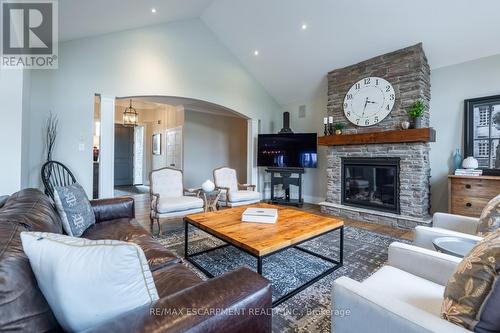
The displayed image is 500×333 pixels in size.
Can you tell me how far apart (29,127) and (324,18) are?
4.69m

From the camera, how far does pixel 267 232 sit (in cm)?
205

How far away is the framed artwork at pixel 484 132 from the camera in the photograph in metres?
3.47

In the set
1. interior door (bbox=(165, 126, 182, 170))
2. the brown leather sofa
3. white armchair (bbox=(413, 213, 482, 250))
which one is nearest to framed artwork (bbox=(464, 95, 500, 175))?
white armchair (bbox=(413, 213, 482, 250))

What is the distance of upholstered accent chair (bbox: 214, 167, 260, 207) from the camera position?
4198mm

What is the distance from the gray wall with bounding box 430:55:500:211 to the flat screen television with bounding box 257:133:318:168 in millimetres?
2059

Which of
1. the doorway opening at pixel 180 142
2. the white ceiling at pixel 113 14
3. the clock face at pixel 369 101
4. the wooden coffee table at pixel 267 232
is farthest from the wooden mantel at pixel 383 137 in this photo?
the white ceiling at pixel 113 14

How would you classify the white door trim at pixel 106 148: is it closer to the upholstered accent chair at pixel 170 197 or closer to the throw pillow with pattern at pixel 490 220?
the upholstered accent chair at pixel 170 197

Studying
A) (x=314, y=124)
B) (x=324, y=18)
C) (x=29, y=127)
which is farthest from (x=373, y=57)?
(x=29, y=127)

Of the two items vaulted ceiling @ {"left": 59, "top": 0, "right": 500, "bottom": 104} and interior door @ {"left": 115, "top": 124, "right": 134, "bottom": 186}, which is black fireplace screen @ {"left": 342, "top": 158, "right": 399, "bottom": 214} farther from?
interior door @ {"left": 115, "top": 124, "right": 134, "bottom": 186}

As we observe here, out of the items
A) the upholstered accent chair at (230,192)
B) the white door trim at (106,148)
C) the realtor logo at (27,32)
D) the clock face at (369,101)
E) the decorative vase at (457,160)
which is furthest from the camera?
the upholstered accent chair at (230,192)

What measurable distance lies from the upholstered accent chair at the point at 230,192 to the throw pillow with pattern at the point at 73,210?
7.51ft

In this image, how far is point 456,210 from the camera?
11.3ft

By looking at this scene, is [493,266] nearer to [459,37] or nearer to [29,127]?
[459,37]

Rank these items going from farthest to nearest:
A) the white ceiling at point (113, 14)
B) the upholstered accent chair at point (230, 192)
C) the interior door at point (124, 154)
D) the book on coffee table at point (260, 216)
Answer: the interior door at point (124, 154) < the upholstered accent chair at point (230, 192) < the white ceiling at point (113, 14) < the book on coffee table at point (260, 216)
